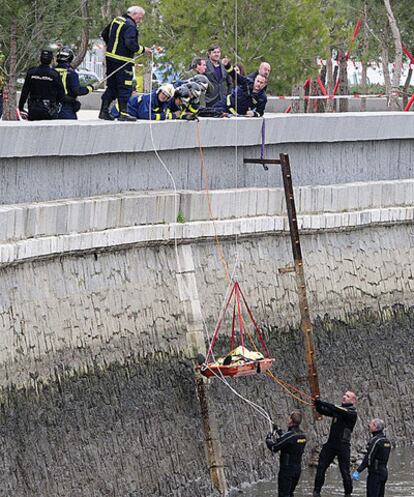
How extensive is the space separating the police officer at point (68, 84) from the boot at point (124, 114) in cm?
69

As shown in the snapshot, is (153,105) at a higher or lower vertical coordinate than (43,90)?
lower

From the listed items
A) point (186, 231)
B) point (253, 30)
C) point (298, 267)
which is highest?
point (253, 30)

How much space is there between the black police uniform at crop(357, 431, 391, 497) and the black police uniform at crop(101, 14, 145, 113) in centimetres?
484

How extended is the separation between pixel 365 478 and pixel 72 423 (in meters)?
5.10

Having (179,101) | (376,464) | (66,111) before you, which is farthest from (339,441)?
(66,111)

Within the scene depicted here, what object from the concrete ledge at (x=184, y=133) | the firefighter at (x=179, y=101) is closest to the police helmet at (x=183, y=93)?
the firefighter at (x=179, y=101)

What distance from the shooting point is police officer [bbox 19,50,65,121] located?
70.4 ft

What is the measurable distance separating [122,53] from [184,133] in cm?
126

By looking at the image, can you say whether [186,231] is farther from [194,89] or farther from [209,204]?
[194,89]

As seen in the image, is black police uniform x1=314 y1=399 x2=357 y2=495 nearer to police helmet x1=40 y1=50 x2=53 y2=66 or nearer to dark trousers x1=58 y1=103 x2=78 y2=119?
dark trousers x1=58 y1=103 x2=78 y2=119

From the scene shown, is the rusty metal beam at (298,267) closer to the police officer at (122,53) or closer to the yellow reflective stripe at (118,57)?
the police officer at (122,53)

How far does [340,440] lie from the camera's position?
2136 cm

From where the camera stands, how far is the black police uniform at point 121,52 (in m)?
21.2

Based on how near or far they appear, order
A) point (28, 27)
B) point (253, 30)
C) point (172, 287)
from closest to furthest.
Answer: point (172, 287)
point (28, 27)
point (253, 30)
